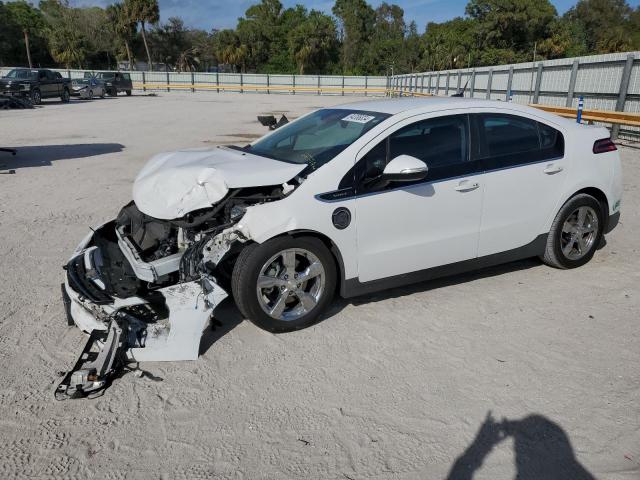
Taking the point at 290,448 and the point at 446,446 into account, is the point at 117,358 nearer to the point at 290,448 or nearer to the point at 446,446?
the point at 290,448

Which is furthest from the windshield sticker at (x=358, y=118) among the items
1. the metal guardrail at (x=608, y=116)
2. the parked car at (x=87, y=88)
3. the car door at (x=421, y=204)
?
the parked car at (x=87, y=88)

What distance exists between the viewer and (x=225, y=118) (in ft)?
74.9

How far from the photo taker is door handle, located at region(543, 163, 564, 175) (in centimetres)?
484

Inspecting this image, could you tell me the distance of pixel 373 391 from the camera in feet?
11.1

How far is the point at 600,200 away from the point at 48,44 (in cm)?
7351

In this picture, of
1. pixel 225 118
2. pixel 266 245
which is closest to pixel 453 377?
pixel 266 245

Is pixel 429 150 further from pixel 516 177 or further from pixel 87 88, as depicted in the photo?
pixel 87 88

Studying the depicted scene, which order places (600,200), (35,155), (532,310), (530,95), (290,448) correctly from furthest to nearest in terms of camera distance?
(530,95)
(35,155)
(600,200)
(532,310)
(290,448)

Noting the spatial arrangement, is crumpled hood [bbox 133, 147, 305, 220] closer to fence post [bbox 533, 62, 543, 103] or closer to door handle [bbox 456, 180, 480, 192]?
door handle [bbox 456, 180, 480, 192]

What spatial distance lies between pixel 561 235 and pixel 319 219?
8.47ft

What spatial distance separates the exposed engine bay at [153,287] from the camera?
3.51 meters

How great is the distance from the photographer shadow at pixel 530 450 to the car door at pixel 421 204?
151cm

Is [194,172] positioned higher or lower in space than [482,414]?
higher

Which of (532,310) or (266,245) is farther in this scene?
(532,310)
